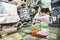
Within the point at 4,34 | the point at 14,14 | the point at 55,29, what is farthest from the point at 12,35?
the point at 55,29

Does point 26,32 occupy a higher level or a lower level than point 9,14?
lower

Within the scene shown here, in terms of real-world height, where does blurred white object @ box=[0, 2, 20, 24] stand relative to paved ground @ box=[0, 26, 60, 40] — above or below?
above

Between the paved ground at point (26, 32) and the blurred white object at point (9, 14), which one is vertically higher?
the blurred white object at point (9, 14)

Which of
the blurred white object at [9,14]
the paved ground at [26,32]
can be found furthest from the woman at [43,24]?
the blurred white object at [9,14]

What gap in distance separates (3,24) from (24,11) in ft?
0.58

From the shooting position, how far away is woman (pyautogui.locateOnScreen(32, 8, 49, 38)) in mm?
833

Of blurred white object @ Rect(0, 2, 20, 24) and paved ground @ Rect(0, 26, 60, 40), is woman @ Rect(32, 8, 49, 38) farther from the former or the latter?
blurred white object @ Rect(0, 2, 20, 24)

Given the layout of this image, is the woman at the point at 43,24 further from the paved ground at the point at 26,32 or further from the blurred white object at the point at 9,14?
the blurred white object at the point at 9,14

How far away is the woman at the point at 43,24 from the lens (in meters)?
0.83

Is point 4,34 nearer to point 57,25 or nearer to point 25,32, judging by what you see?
point 25,32

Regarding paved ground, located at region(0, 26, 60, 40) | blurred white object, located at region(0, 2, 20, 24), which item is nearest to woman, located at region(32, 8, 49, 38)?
paved ground, located at region(0, 26, 60, 40)

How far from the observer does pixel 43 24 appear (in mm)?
884

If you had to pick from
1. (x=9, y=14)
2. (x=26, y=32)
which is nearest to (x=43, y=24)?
(x=26, y=32)

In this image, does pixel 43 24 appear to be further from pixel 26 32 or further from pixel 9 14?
pixel 9 14
